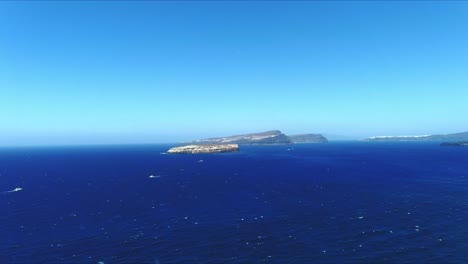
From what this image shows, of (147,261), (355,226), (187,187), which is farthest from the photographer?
(187,187)

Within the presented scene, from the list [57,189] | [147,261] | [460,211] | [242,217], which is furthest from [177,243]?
[57,189]

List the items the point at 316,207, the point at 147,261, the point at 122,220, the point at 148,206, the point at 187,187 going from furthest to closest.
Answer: the point at 187,187 → the point at 148,206 → the point at 316,207 → the point at 122,220 → the point at 147,261

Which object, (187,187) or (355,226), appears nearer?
(355,226)

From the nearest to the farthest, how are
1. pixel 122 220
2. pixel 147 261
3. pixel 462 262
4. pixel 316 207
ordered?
1. pixel 462 262
2. pixel 147 261
3. pixel 122 220
4. pixel 316 207

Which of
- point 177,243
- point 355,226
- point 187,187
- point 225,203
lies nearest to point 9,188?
point 187,187

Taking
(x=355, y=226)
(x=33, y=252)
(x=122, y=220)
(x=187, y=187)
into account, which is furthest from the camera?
(x=187, y=187)

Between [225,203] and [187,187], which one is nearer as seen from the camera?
[225,203]

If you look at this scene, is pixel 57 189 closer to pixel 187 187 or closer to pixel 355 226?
pixel 187 187

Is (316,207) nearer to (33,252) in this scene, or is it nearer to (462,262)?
(462,262)

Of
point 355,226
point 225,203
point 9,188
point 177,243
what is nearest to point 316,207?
point 355,226
